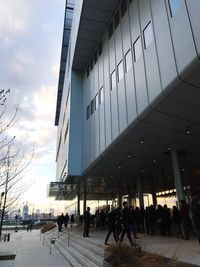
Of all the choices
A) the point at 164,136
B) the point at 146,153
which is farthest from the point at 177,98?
the point at 146,153

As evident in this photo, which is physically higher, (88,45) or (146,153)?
(88,45)

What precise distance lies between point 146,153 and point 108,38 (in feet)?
28.1

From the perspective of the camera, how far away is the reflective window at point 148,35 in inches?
492

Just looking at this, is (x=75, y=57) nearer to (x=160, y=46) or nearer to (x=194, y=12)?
(x=160, y=46)

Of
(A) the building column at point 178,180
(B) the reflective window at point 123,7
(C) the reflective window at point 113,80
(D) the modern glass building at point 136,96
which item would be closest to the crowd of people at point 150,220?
(A) the building column at point 178,180

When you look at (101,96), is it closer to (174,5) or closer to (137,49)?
(137,49)

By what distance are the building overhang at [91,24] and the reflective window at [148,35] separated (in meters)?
6.72

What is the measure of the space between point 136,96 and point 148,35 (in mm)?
2805

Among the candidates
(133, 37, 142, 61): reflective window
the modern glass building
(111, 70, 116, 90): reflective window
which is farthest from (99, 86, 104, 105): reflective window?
(133, 37, 142, 61): reflective window

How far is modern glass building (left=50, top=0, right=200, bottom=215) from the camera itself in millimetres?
10353

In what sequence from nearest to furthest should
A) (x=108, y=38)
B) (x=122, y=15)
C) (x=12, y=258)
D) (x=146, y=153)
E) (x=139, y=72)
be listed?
(x=139, y=72) < (x=12, y=258) < (x=122, y=15) < (x=146, y=153) < (x=108, y=38)

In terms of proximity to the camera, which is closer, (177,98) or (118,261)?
(118,261)

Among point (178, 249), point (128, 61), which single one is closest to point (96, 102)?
point (128, 61)

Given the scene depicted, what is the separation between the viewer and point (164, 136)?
14734mm
